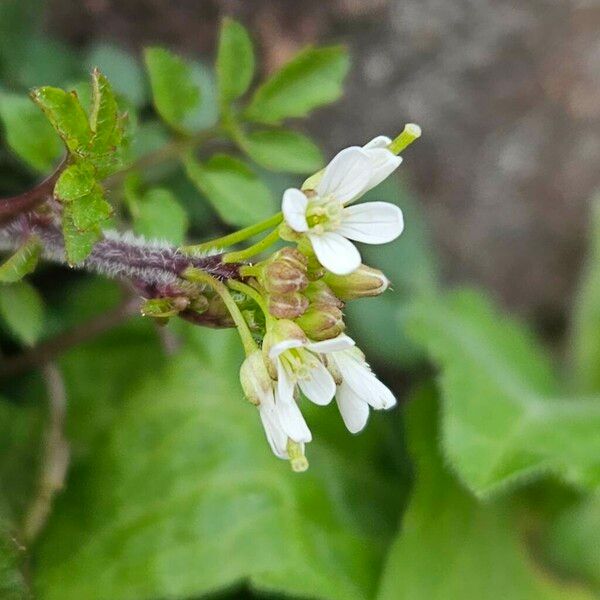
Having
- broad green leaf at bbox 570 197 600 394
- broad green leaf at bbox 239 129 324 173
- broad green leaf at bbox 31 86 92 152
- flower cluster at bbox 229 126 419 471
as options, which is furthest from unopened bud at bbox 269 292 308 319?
broad green leaf at bbox 570 197 600 394

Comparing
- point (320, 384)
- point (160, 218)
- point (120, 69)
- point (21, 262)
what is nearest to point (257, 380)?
point (320, 384)

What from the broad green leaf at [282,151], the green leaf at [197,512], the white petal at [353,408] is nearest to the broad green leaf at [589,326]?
the green leaf at [197,512]

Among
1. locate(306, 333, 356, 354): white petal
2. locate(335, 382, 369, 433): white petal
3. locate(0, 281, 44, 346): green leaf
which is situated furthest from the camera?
locate(0, 281, 44, 346): green leaf

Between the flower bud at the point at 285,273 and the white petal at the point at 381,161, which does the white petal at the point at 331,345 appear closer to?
the flower bud at the point at 285,273

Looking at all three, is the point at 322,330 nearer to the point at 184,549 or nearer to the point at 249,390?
the point at 249,390

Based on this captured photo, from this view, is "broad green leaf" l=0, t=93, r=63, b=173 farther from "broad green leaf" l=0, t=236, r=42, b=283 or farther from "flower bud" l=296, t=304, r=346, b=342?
"flower bud" l=296, t=304, r=346, b=342

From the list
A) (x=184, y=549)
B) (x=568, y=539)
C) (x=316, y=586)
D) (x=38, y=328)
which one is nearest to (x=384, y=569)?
(x=316, y=586)

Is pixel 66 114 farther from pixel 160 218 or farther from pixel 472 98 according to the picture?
pixel 472 98
